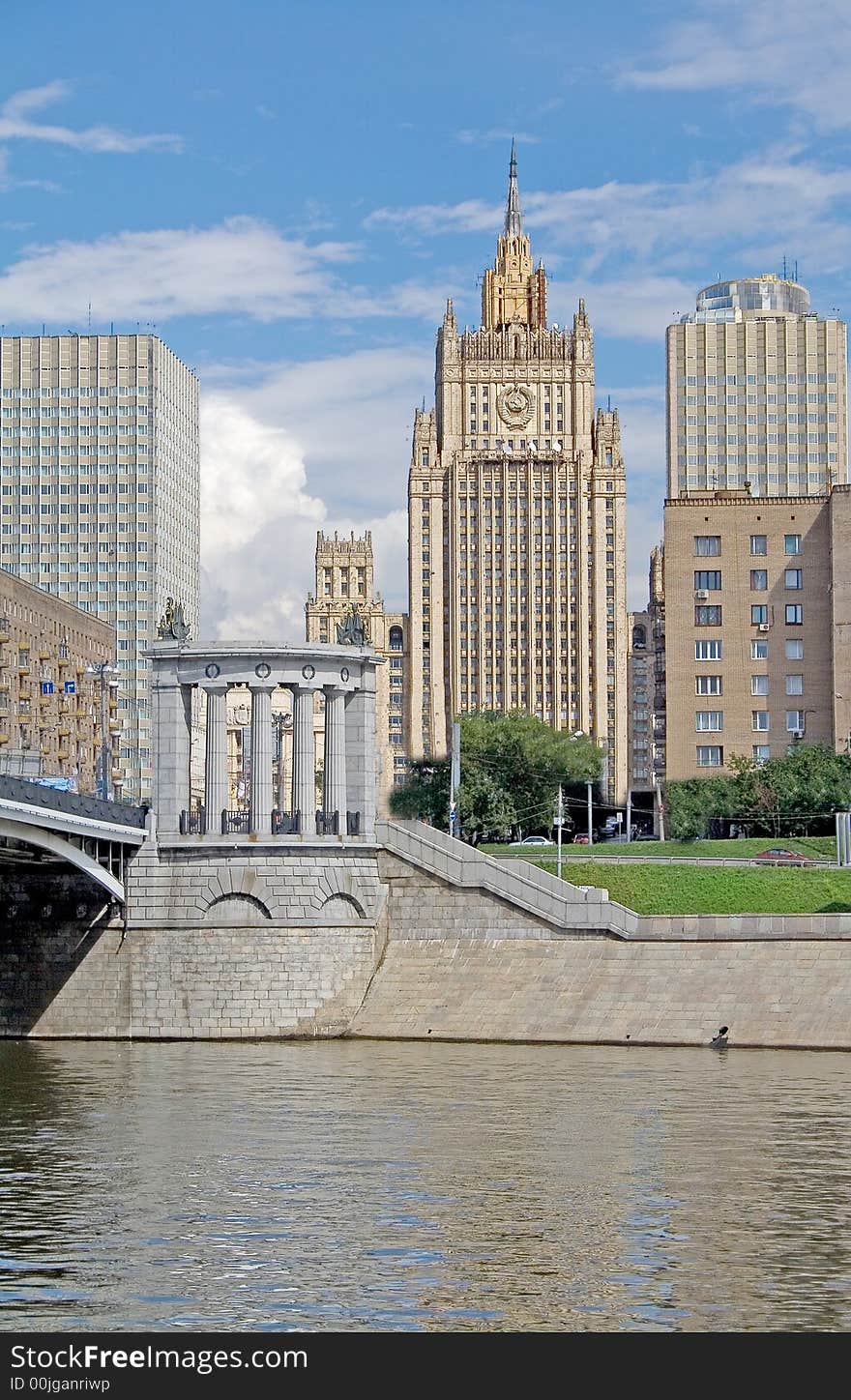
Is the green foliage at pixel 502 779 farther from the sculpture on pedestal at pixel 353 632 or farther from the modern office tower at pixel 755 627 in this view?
the sculpture on pedestal at pixel 353 632

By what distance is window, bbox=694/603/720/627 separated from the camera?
13250cm

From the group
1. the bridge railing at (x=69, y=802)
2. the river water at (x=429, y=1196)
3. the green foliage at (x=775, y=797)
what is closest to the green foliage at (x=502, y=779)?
the green foliage at (x=775, y=797)

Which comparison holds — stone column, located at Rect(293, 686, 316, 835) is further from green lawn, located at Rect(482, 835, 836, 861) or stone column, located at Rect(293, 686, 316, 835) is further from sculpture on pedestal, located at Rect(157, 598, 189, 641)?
green lawn, located at Rect(482, 835, 836, 861)

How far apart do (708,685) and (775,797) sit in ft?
54.8

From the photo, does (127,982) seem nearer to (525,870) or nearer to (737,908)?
(525,870)

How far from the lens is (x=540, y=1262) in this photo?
1470 inches

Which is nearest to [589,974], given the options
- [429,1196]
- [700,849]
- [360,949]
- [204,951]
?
[360,949]

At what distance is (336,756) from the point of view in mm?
87562

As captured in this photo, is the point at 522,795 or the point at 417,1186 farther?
the point at 522,795

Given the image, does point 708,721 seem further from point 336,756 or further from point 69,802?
point 69,802

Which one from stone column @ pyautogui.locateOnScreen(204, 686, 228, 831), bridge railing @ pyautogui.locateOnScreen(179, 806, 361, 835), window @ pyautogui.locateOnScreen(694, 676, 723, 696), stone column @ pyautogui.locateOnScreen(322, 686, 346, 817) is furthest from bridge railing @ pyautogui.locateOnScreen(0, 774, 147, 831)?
window @ pyautogui.locateOnScreen(694, 676, 723, 696)
